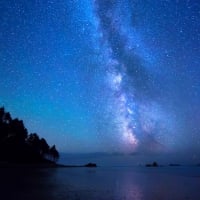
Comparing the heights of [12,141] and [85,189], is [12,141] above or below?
above

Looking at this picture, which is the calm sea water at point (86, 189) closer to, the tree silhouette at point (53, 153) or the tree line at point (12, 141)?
the tree line at point (12, 141)

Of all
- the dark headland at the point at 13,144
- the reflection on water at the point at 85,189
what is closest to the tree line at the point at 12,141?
the dark headland at the point at 13,144

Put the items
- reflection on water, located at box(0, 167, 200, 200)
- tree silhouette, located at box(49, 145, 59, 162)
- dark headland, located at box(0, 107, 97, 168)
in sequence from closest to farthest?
reflection on water, located at box(0, 167, 200, 200) < dark headland, located at box(0, 107, 97, 168) < tree silhouette, located at box(49, 145, 59, 162)

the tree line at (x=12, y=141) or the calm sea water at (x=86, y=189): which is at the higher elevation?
the tree line at (x=12, y=141)

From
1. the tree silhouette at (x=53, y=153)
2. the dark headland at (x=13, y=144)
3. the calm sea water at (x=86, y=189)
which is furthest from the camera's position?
the tree silhouette at (x=53, y=153)

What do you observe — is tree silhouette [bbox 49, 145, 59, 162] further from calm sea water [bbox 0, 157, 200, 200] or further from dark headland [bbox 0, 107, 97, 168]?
calm sea water [bbox 0, 157, 200, 200]

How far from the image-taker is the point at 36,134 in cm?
14838

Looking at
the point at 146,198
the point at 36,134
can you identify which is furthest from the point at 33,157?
the point at 146,198

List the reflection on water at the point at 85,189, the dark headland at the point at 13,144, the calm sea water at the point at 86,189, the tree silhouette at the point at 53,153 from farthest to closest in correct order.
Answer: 1. the tree silhouette at the point at 53,153
2. the dark headland at the point at 13,144
3. the reflection on water at the point at 85,189
4. the calm sea water at the point at 86,189

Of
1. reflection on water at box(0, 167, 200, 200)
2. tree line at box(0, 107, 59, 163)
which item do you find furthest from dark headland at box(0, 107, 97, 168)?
reflection on water at box(0, 167, 200, 200)

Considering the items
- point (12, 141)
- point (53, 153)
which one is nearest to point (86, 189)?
point (12, 141)

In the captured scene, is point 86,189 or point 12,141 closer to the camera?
point 86,189

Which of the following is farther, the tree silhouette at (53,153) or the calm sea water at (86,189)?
the tree silhouette at (53,153)

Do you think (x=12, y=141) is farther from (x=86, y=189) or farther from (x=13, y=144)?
(x=86, y=189)
